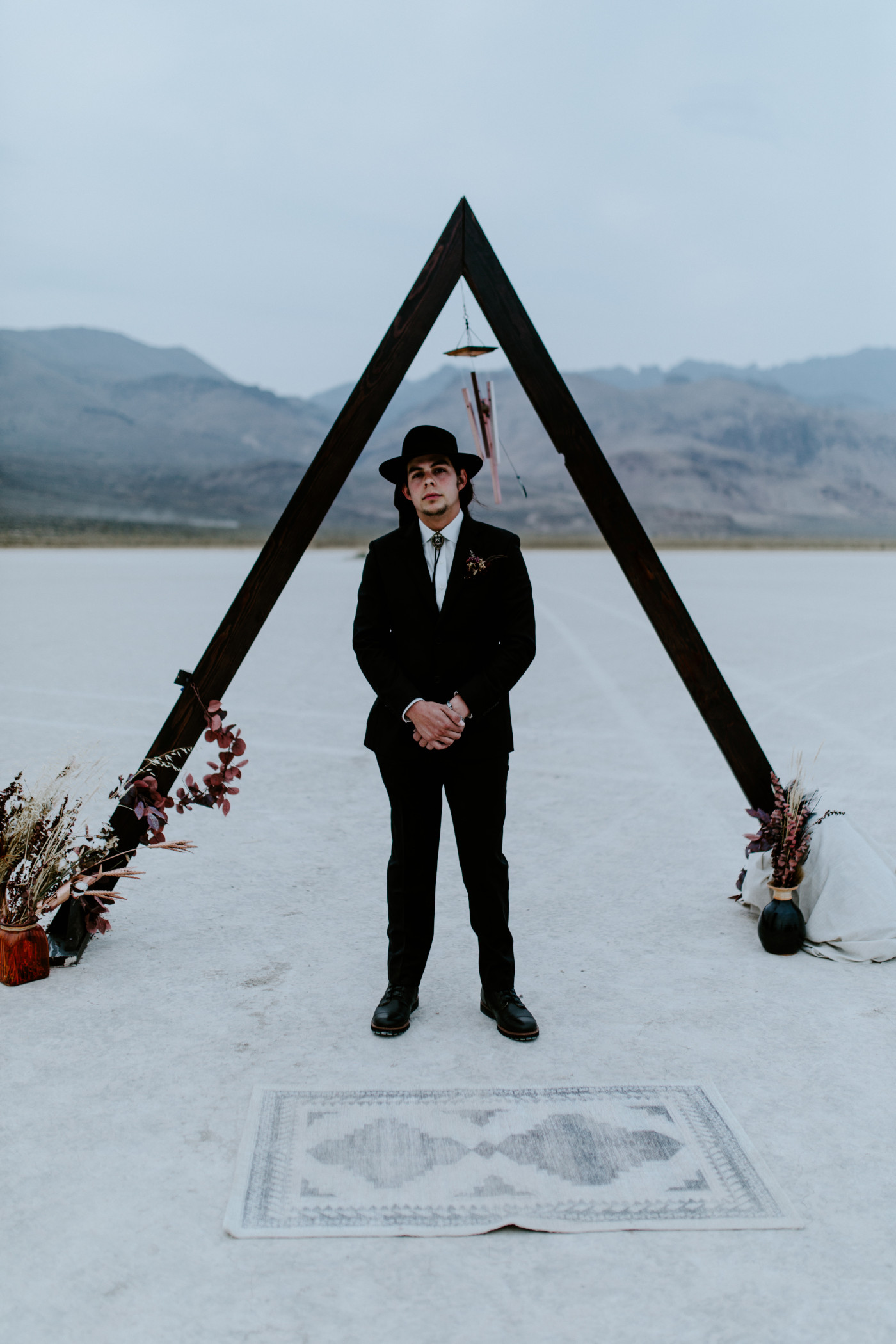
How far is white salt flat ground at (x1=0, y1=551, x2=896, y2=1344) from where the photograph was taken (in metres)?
2.04

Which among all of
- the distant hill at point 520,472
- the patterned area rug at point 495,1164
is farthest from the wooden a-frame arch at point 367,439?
the distant hill at point 520,472

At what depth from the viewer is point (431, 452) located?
3.08 meters

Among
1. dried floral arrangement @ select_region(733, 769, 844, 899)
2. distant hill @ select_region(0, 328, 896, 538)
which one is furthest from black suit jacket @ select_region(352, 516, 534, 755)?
distant hill @ select_region(0, 328, 896, 538)

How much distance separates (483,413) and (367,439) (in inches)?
27.3

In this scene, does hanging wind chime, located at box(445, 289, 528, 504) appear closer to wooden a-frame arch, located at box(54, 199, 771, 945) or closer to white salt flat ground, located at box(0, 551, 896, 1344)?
wooden a-frame arch, located at box(54, 199, 771, 945)

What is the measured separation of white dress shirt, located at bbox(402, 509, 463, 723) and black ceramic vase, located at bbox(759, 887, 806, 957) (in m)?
1.63

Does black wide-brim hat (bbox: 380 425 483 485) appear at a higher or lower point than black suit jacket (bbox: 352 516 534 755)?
higher

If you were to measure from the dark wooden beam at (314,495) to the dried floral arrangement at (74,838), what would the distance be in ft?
0.26

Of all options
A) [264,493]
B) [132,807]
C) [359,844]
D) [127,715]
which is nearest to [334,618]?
[127,715]

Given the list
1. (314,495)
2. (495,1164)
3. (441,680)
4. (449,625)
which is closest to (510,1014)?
(495,1164)

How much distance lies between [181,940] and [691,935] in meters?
1.93

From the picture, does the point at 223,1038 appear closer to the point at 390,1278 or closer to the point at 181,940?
the point at 181,940

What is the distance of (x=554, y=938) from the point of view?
3998 mm

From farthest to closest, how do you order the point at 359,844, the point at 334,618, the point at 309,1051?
the point at 334,618, the point at 359,844, the point at 309,1051
